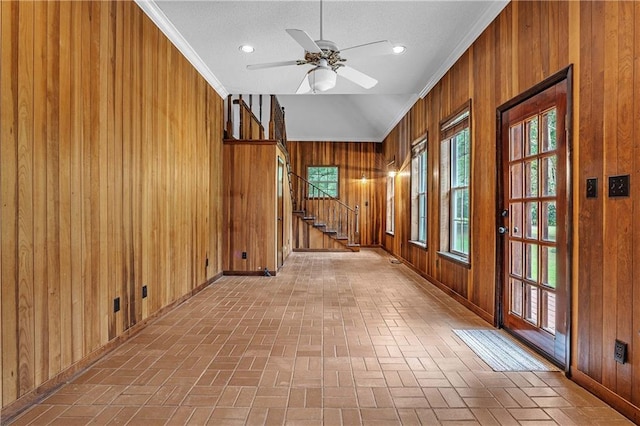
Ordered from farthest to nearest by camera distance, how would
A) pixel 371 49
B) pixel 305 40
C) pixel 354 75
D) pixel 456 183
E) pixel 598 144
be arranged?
pixel 456 183
pixel 354 75
pixel 371 49
pixel 305 40
pixel 598 144

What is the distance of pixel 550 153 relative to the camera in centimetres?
254

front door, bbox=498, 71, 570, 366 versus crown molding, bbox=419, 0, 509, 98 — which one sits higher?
crown molding, bbox=419, 0, 509, 98

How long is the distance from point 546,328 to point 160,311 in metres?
3.53

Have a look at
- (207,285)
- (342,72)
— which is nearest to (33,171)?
(342,72)

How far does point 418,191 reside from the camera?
20.8 ft

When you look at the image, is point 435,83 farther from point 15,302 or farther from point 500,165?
point 15,302

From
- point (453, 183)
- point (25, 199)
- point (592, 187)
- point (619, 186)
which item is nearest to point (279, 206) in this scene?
point (453, 183)

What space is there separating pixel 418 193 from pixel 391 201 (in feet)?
8.28

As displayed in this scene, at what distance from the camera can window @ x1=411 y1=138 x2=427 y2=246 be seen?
5.99 m

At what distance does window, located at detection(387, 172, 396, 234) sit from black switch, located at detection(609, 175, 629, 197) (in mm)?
6315

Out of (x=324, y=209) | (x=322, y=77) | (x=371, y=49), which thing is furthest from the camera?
(x=324, y=209)

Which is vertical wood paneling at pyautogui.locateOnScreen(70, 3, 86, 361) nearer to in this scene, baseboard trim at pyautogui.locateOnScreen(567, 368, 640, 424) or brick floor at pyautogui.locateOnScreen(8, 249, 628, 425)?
brick floor at pyautogui.locateOnScreen(8, 249, 628, 425)

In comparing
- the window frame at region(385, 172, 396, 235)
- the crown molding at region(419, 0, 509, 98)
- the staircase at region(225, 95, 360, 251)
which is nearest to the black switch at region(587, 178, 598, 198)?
the crown molding at region(419, 0, 509, 98)

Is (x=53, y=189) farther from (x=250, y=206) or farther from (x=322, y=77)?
(x=250, y=206)
